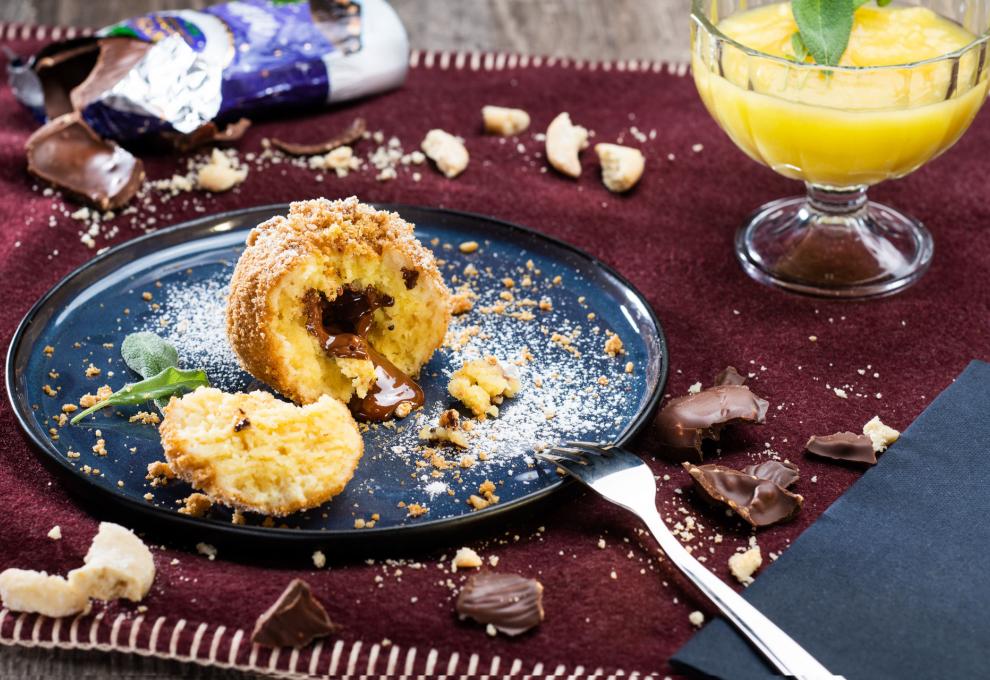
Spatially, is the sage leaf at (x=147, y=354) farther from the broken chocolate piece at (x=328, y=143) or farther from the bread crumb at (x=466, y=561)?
the broken chocolate piece at (x=328, y=143)

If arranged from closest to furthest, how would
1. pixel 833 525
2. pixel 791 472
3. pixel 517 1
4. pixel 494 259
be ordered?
pixel 833 525
pixel 791 472
pixel 494 259
pixel 517 1

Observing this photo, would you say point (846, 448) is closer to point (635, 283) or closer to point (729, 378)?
point (729, 378)

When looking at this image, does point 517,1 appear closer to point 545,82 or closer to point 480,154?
point 545,82

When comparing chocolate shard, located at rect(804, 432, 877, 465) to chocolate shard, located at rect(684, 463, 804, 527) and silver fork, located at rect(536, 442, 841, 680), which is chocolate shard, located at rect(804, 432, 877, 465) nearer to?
chocolate shard, located at rect(684, 463, 804, 527)

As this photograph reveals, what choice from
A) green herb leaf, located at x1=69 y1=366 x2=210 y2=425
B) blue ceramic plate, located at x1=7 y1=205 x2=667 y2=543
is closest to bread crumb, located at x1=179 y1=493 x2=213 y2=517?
blue ceramic plate, located at x1=7 y1=205 x2=667 y2=543

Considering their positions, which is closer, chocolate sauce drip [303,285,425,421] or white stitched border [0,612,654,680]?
white stitched border [0,612,654,680]

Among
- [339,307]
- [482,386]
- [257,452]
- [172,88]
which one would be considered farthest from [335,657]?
[172,88]

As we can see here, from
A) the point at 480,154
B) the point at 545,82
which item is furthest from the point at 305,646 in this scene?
the point at 545,82
